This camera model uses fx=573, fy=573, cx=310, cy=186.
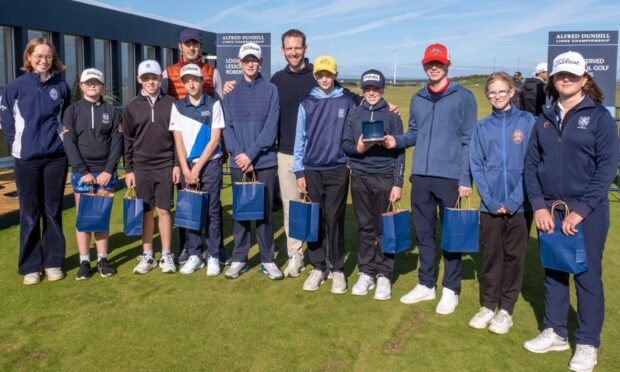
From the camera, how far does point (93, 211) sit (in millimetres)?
4734

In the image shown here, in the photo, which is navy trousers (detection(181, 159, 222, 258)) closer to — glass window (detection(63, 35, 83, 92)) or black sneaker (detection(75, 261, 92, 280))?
black sneaker (detection(75, 261, 92, 280))

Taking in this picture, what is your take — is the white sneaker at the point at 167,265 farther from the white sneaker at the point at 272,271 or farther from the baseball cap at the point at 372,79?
the baseball cap at the point at 372,79

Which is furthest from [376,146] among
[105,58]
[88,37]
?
[105,58]

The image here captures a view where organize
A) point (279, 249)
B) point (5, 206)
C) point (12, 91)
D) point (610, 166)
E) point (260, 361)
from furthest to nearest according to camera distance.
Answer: point (5, 206) → point (279, 249) → point (12, 91) → point (260, 361) → point (610, 166)

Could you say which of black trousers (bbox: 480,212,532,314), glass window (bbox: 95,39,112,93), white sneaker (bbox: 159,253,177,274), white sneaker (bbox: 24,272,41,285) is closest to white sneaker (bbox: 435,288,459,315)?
black trousers (bbox: 480,212,532,314)

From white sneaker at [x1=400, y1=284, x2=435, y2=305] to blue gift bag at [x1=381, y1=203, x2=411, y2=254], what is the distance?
0.37 metres

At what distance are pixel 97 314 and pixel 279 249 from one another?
226 cm

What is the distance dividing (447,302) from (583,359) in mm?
1089

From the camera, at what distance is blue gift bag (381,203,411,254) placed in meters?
4.26

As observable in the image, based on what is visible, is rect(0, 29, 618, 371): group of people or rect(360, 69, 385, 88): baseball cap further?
rect(360, 69, 385, 88): baseball cap

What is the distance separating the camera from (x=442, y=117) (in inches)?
159

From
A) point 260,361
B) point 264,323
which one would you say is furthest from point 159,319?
point 260,361

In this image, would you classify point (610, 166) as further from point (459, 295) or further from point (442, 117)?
point (459, 295)

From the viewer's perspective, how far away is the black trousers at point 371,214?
4379 mm
